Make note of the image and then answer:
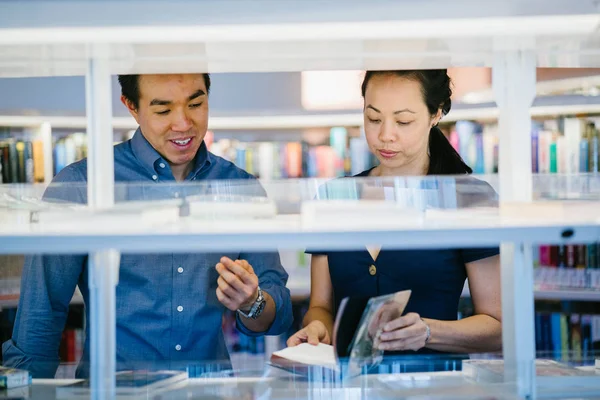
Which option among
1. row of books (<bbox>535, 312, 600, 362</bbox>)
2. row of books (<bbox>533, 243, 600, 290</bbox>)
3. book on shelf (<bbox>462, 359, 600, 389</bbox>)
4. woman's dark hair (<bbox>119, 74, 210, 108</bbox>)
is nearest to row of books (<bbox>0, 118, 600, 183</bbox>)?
row of books (<bbox>533, 243, 600, 290</bbox>)

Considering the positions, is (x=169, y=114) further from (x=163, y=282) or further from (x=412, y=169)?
(x=412, y=169)

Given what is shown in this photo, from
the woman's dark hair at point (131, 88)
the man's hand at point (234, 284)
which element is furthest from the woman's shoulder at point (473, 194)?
the woman's dark hair at point (131, 88)

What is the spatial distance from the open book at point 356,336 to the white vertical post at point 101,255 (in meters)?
0.38

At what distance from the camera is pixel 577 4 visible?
1.40 meters

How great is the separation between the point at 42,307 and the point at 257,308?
576 mm

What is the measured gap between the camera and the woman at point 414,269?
6.26 ft

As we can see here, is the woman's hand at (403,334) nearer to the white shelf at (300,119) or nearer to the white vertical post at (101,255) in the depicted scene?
the white vertical post at (101,255)

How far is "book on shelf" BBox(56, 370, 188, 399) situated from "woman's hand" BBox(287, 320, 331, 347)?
39 cm

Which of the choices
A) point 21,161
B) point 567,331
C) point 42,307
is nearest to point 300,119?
point 21,161

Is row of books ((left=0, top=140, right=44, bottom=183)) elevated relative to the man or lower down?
elevated

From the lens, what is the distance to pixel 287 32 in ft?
4.82

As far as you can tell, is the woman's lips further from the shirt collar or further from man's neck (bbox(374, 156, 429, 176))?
the shirt collar

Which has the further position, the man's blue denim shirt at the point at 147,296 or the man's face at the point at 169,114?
the man's face at the point at 169,114

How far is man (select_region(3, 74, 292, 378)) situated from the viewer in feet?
6.36
